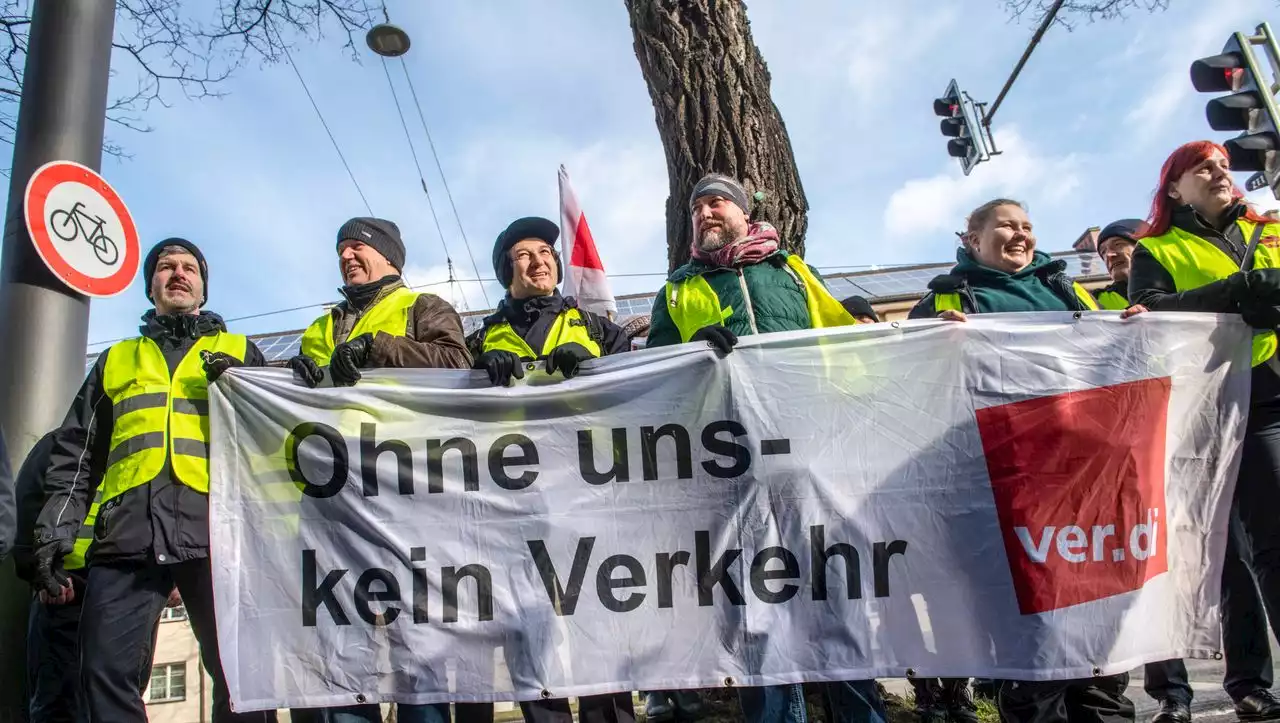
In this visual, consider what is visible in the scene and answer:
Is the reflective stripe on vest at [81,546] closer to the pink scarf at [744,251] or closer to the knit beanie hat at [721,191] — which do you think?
the pink scarf at [744,251]

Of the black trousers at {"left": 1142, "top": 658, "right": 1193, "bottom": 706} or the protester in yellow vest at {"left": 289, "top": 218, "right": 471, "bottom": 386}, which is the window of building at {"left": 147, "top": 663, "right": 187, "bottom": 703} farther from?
the black trousers at {"left": 1142, "top": 658, "right": 1193, "bottom": 706}

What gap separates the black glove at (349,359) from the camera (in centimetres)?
324

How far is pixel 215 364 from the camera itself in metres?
3.24

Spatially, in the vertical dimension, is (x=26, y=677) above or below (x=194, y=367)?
below

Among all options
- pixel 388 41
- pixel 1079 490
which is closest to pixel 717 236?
pixel 1079 490

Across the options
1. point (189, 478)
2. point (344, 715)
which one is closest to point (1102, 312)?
point (344, 715)

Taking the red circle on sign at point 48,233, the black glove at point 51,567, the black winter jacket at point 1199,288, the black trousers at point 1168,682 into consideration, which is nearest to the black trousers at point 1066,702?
the black trousers at point 1168,682

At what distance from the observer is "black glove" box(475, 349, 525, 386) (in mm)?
3215

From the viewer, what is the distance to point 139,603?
117 inches

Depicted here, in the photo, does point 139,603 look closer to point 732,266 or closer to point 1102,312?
point 732,266

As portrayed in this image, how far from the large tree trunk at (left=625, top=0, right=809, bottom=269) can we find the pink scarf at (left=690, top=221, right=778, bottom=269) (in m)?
1.07

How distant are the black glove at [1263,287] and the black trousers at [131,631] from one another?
3651 mm

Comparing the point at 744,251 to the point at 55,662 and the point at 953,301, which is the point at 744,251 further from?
the point at 55,662

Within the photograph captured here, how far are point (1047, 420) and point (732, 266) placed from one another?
47.4 inches
